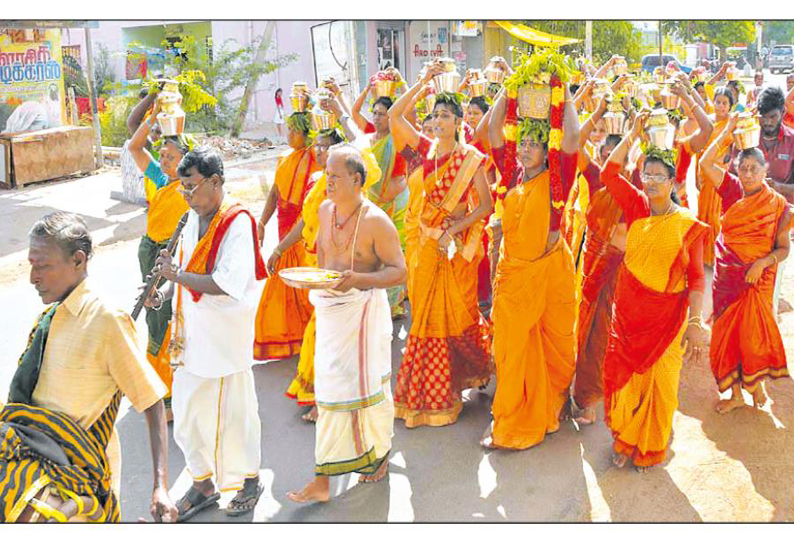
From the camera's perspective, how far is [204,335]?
391 centimetres

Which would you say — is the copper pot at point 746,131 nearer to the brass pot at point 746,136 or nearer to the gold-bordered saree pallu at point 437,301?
the brass pot at point 746,136

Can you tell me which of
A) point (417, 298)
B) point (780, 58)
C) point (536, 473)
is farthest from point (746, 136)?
point (780, 58)

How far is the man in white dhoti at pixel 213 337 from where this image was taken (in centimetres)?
384

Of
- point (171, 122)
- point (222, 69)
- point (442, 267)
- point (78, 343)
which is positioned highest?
point (222, 69)

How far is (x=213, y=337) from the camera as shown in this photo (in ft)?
12.8

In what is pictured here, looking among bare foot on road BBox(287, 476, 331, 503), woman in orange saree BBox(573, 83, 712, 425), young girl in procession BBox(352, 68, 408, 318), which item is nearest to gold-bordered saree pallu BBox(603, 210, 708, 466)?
woman in orange saree BBox(573, 83, 712, 425)

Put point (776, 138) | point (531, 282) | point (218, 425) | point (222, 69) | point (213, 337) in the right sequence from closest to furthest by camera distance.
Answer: point (213, 337) < point (218, 425) < point (531, 282) < point (776, 138) < point (222, 69)

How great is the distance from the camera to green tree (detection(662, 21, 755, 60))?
589 centimetres

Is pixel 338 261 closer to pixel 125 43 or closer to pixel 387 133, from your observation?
pixel 387 133

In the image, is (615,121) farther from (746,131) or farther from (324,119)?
(324,119)

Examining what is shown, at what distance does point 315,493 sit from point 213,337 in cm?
99

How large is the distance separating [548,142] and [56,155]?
11.1 m

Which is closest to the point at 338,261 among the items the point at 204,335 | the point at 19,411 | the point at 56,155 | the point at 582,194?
the point at 204,335

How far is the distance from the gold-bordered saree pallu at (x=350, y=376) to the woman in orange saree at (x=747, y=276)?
247 cm
